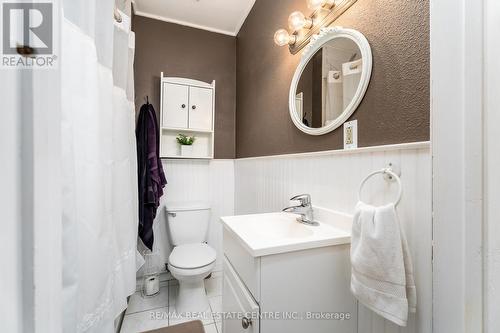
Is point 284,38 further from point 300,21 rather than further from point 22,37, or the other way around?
point 22,37

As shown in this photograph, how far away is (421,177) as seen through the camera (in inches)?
25.5

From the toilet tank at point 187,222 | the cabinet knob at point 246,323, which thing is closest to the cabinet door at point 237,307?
the cabinet knob at point 246,323

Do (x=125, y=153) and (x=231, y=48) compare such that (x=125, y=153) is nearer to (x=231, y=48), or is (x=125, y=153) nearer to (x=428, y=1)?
(x=428, y=1)

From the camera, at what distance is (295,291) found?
714mm

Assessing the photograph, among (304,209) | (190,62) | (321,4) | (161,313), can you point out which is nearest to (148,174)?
(161,313)

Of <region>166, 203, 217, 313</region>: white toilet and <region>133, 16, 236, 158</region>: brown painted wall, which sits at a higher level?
<region>133, 16, 236, 158</region>: brown painted wall

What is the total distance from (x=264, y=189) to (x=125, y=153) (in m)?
0.97

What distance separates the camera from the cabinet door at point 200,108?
2074 mm

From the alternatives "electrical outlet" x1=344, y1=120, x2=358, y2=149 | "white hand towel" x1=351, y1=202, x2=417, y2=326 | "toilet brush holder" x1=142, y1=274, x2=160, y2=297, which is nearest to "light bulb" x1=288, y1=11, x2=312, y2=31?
"electrical outlet" x1=344, y1=120, x2=358, y2=149

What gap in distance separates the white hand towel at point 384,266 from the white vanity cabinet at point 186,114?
66.8 inches

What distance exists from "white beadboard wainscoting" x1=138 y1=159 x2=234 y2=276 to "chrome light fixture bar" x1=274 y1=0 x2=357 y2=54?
1340mm

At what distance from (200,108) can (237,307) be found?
1.77m

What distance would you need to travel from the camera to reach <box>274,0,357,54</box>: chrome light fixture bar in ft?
3.19

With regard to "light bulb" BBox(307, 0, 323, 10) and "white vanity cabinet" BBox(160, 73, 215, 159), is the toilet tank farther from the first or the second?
"light bulb" BBox(307, 0, 323, 10)
